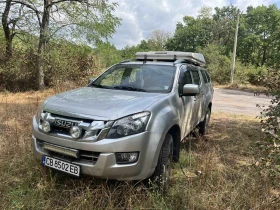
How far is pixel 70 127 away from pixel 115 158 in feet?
1.84

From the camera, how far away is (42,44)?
11.3 m

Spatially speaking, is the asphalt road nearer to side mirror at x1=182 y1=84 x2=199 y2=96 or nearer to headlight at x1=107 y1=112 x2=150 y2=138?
side mirror at x1=182 y1=84 x2=199 y2=96

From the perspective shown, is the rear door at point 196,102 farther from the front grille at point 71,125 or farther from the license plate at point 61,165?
the license plate at point 61,165

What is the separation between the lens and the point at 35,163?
3.20 meters

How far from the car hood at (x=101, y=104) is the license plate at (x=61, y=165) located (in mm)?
502

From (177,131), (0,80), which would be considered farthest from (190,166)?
(0,80)

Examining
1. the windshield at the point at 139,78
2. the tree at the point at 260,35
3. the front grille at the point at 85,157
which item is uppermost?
the tree at the point at 260,35

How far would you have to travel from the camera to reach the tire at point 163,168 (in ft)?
8.92

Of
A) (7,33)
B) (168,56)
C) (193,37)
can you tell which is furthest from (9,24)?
(193,37)

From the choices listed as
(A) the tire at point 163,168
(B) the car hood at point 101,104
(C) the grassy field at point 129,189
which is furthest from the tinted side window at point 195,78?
(A) the tire at point 163,168

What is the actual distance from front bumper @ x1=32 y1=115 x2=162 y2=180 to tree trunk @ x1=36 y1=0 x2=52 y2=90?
9723mm

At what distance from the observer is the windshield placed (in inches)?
138

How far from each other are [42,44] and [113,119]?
→ 1029 cm

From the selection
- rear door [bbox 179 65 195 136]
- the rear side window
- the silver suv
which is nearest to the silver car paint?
the silver suv
